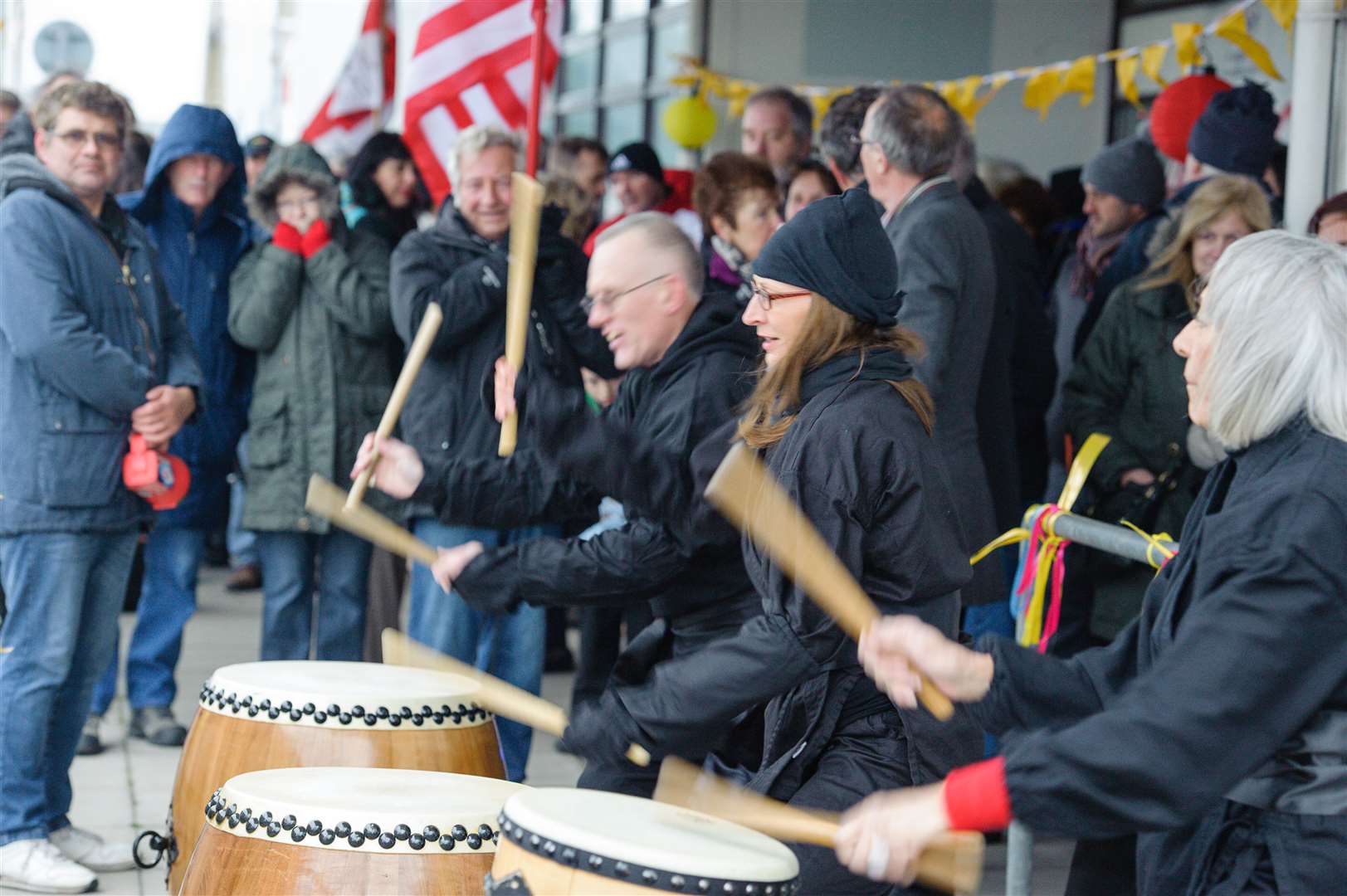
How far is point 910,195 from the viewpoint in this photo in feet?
14.1

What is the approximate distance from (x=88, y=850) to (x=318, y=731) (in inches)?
63.0

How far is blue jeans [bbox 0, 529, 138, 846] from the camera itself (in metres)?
4.10

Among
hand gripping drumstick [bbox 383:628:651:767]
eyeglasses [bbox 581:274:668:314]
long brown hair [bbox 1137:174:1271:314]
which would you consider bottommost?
hand gripping drumstick [bbox 383:628:651:767]

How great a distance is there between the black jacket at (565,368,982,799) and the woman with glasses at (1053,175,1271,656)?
1.85m

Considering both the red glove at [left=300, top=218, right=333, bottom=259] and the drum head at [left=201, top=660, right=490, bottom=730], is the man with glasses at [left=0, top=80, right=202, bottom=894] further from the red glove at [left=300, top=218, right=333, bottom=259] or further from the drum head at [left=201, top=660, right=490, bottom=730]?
the drum head at [left=201, top=660, right=490, bottom=730]

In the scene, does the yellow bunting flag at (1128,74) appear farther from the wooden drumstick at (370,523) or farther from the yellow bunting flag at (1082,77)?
the wooden drumstick at (370,523)

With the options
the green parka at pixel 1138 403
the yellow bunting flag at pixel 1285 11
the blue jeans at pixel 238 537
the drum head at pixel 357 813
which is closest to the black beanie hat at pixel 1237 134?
the yellow bunting flag at pixel 1285 11

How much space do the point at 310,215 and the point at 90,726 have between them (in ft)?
6.08

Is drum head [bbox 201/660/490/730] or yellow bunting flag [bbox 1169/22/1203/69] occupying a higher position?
yellow bunting flag [bbox 1169/22/1203/69]

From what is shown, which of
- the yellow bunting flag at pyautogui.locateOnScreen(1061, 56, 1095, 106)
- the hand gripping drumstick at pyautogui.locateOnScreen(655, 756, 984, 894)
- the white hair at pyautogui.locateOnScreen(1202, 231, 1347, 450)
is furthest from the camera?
the yellow bunting flag at pyautogui.locateOnScreen(1061, 56, 1095, 106)

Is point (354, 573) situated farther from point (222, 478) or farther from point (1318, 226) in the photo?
point (1318, 226)

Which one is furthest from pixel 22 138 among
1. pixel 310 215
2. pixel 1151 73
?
pixel 1151 73

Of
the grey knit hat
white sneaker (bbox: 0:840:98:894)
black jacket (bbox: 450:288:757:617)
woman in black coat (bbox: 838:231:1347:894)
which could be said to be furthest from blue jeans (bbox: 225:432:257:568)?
woman in black coat (bbox: 838:231:1347:894)

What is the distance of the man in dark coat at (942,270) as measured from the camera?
13.6 feet
